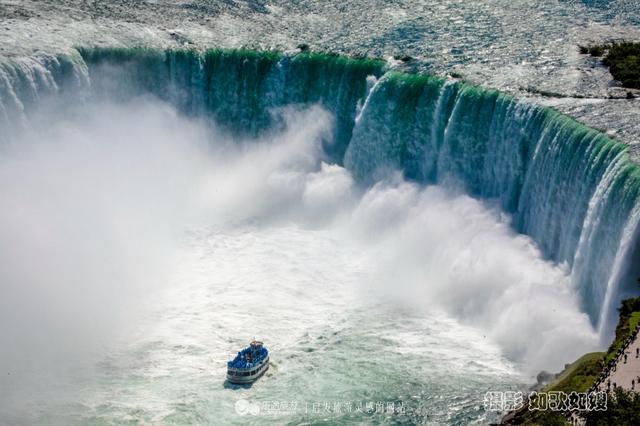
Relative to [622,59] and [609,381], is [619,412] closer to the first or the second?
[609,381]

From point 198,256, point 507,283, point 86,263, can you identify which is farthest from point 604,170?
point 86,263

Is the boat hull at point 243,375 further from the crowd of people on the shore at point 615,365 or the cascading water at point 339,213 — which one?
the crowd of people on the shore at point 615,365

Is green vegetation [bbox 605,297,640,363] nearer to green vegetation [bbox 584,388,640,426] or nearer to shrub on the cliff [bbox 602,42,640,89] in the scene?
green vegetation [bbox 584,388,640,426]

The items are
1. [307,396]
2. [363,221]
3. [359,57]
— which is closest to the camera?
[307,396]

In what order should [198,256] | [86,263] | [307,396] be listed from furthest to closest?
[198,256], [86,263], [307,396]

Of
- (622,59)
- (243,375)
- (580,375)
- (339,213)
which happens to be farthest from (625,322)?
(622,59)

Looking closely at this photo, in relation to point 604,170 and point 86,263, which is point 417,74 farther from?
point 86,263
